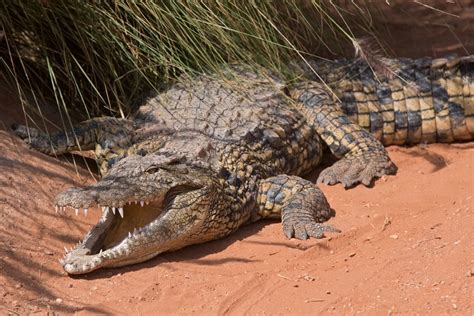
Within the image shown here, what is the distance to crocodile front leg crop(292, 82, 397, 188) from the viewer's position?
5965 mm

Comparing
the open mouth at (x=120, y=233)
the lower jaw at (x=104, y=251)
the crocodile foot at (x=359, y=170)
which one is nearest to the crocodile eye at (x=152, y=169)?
the open mouth at (x=120, y=233)

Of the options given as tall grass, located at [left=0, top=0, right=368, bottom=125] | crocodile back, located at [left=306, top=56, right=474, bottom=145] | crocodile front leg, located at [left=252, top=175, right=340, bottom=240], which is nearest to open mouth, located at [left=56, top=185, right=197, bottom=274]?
crocodile front leg, located at [left=252, top=175, right=340, bottom=240]

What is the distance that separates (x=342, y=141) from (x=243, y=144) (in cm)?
88

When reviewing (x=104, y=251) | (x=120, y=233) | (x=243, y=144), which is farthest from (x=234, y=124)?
(x=104, y=251)

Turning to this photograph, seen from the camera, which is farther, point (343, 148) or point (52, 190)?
point (343, 148)

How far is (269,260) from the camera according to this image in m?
4.89

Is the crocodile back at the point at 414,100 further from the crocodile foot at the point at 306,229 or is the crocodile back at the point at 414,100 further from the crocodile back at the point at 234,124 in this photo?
the crocodile foot at the point at 306,229

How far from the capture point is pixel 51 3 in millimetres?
5688

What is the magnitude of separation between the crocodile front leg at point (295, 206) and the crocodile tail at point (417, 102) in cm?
114

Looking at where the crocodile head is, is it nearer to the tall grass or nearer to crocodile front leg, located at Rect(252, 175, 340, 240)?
crocodile front leg, located at Rect(252, 175, 340, 240)

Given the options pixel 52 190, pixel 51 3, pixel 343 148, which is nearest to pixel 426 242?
pixel 343 148

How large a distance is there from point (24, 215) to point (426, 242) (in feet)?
7.31

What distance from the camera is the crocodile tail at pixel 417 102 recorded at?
658 centimetres

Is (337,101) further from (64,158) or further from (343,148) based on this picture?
(64,158)
